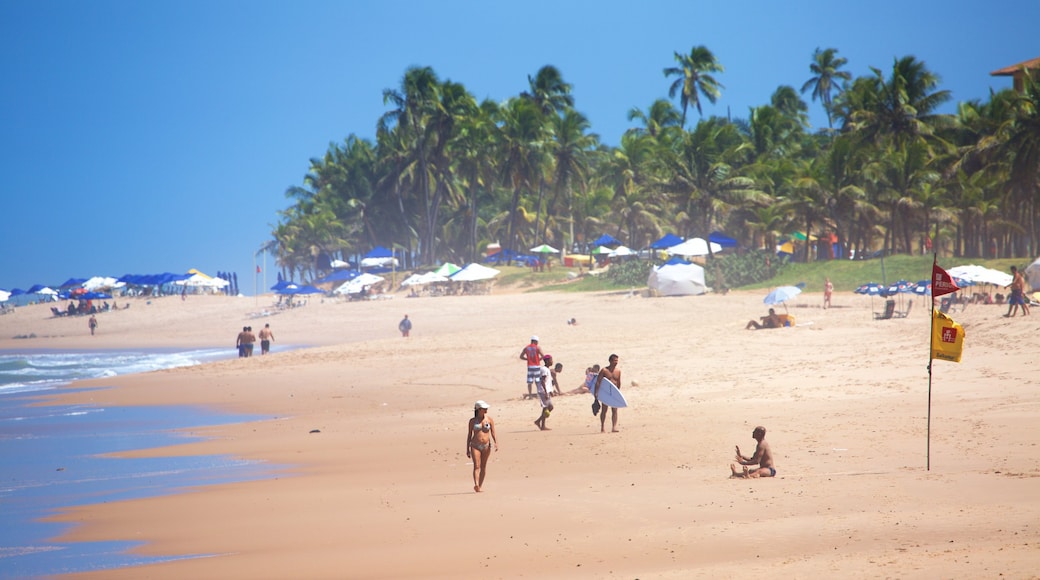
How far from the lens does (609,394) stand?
47.5 feet

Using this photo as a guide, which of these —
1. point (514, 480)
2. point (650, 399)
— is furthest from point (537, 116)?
point (514, 480)

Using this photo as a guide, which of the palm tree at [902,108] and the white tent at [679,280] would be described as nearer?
the white tent at [679,280]

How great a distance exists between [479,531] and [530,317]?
31.0m

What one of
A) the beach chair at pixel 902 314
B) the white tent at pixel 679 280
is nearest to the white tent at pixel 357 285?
the white tent at pixel 679 280

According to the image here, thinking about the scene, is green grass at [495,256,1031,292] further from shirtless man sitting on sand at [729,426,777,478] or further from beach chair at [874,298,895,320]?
shirtless man sitting on sand at [729,426,777,478]

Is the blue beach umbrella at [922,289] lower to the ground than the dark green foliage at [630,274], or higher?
lower

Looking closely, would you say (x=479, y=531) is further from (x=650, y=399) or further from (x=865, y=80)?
(x=865, y=80)

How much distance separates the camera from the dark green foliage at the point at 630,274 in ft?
161

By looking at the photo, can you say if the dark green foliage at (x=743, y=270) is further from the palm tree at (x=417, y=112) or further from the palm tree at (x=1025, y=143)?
the palm tree at (x=417, y=112)

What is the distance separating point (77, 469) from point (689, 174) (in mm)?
37620

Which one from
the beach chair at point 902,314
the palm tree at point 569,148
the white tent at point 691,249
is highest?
the palm tree at point 569,148

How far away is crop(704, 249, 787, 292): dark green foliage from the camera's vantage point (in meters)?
44.8

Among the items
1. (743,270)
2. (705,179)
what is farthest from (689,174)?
(743,270)

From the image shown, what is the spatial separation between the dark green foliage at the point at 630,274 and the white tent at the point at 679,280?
6706 mm
